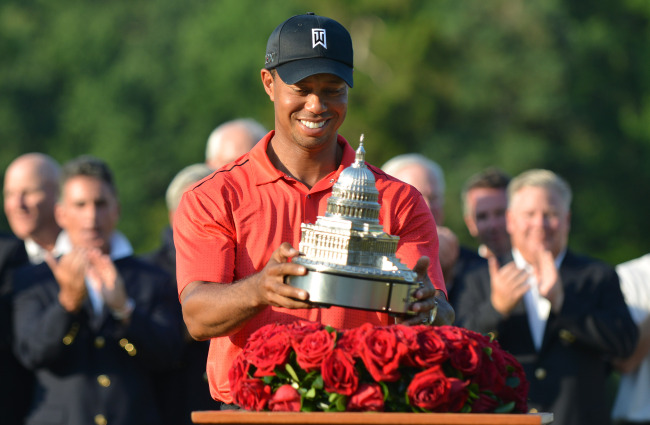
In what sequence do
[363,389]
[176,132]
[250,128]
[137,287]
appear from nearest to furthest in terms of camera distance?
[363,389] → [137,287] → [250,128] → [176,132]

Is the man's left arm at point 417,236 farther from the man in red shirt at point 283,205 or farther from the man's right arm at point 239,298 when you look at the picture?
the man's right arm at point 239,298

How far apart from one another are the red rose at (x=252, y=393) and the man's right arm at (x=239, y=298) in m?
0.32

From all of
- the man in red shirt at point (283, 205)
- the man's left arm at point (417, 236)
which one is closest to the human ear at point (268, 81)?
the man in red shirt at point (283, 205)

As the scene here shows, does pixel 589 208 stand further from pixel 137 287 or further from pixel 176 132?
pixel 137 287

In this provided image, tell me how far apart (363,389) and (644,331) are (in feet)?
18.2

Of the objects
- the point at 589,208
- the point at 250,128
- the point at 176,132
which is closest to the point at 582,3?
the point at 589,208

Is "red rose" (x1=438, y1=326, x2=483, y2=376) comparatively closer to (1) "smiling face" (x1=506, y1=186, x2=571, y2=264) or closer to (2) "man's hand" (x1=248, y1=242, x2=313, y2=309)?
(2) "man's hand" (x1=248, y1=242, x2=313, y2=309)

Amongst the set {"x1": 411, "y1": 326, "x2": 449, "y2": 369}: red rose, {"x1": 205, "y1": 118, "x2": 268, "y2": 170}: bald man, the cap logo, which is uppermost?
{"x1": 205, "y1": 118, "x2": 268, "y2": 170}: bald man

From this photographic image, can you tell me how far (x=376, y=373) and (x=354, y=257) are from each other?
50 centimetres

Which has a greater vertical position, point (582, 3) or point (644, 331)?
point (582, 3)

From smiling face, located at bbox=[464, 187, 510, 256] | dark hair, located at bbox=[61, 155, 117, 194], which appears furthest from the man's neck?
smiling face, located at bbox=[464, 187, 510, 256]

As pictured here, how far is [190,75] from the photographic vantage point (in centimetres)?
5672

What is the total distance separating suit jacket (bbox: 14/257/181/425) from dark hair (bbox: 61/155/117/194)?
3.38ft

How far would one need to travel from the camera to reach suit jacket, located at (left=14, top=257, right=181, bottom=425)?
9.18 meters
